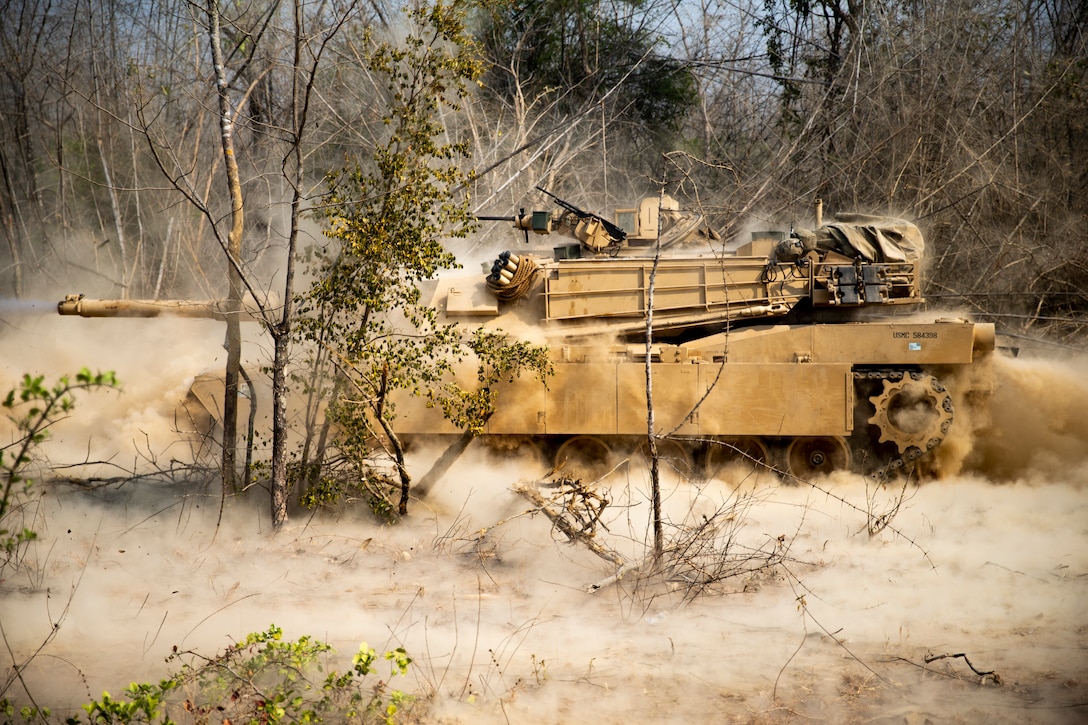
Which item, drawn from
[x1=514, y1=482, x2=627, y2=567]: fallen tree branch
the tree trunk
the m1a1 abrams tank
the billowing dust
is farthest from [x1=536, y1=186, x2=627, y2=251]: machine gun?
the tree trunk

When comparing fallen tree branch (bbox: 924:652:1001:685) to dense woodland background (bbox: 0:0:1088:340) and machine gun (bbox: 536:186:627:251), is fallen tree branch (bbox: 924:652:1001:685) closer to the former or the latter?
machine gun (bbox: 536:186:627:251)

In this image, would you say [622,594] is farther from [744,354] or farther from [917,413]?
[917,413]

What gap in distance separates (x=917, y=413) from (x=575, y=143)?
14.6 m

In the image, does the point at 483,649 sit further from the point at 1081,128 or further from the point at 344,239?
the point at 1081,128

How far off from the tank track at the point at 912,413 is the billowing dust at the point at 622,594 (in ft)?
1.91

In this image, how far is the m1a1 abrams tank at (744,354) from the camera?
11570 mm

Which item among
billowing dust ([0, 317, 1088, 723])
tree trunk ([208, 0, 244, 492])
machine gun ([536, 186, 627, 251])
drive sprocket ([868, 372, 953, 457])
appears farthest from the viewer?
machine gun ([536, 186, 627, 251])

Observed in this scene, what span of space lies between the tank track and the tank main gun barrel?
7.37 meters

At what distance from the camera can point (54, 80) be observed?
20766 mm

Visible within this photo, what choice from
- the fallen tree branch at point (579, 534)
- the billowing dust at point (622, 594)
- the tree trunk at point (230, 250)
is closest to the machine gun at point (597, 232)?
the billowing dust at point (622, 594)

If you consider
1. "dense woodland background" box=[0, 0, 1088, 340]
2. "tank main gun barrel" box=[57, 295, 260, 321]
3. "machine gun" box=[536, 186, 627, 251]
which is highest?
"dense woodland background" box=[0, 0, 1088, 340]

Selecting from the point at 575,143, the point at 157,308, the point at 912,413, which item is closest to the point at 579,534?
the point at 912,413

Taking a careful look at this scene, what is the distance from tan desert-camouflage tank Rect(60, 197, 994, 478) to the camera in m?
11.6

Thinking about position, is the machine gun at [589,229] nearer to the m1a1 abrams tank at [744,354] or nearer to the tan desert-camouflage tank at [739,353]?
the tan desert-camouflage tank at [739,353]
